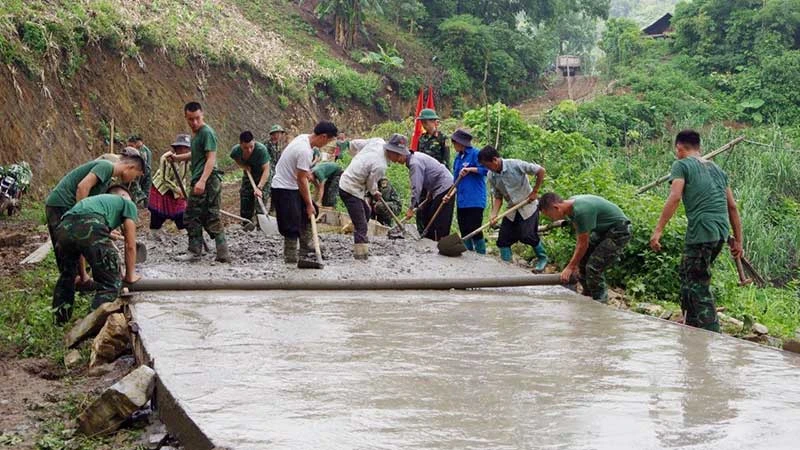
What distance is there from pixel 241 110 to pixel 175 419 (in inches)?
722

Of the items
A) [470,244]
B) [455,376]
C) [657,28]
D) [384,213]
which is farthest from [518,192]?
[657,28]

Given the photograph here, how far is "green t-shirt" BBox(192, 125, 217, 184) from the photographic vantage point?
807cm

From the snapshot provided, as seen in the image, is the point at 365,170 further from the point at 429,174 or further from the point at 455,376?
the point at 455,376

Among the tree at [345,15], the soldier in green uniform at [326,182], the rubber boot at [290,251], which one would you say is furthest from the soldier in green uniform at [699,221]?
the tree at [345,15]

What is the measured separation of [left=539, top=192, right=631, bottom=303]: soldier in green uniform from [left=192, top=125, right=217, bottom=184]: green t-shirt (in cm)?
313

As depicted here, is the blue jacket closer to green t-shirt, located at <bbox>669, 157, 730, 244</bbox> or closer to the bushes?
green t-shirt, located at <bbox>669, 157, 730, 244</bbox>

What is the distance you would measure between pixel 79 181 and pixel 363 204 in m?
2.97

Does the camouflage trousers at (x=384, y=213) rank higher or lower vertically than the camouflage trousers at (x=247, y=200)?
lower

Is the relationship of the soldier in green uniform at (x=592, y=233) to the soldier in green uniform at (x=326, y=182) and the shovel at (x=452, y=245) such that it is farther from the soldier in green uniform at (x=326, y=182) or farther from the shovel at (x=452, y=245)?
the soldier in green uniform at (x=326, y=182)

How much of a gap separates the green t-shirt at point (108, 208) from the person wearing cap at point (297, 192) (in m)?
1.92

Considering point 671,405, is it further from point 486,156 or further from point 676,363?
point 486,156

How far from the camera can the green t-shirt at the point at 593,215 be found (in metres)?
7.31

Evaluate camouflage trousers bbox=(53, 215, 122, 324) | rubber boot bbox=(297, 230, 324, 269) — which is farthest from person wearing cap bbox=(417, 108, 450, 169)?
camouflage trousers bbox=(53, 215, 122, 324)

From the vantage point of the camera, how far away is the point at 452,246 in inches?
364
